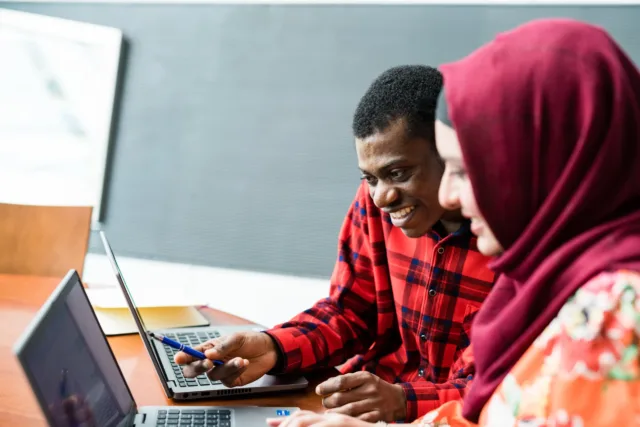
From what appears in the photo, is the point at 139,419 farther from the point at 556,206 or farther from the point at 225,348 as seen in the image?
the point at 556,206

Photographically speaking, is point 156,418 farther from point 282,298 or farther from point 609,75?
point 282,298

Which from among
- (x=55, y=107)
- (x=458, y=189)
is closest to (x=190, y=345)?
(x=458, y=189)

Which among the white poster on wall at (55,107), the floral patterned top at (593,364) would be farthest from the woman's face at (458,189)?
the white poster on wall at (55,107)

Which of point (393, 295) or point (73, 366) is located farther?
point (393, 295)

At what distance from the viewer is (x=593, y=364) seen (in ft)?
2.21

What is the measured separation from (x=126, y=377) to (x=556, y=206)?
0.81 m

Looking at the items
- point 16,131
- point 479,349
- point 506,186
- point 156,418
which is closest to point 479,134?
point 506,186

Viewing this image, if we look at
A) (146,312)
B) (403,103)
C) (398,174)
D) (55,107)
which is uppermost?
(403,103)

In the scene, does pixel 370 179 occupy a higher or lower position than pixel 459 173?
lower

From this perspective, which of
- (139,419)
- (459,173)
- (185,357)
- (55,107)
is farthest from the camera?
(55,107)

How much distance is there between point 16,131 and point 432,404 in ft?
8.29

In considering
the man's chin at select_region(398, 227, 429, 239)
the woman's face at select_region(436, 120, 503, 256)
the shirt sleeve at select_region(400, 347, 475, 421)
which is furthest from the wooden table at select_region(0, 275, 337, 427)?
the woman's face at select_region(436, 120, 503, 256)

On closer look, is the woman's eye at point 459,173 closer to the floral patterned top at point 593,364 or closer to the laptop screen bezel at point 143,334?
the floral patterned top at point 593,364

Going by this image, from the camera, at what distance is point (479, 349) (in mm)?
842
